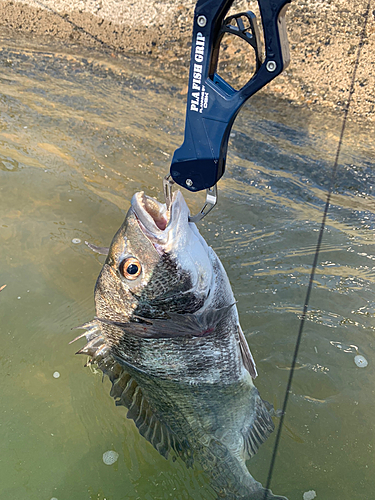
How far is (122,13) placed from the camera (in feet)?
21.5

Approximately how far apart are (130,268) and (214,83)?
991mm

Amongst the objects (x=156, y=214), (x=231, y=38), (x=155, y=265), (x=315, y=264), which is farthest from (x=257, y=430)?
(x=231, y=38)

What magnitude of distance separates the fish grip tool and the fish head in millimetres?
176

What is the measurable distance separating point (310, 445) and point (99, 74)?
6.28 metres

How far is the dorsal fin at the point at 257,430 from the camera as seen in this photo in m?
2.39

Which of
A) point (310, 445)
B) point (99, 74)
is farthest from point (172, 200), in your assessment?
point (99, 74)

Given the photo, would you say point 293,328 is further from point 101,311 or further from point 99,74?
point 99,74

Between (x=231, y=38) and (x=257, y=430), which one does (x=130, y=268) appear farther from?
(x=231, y=38)

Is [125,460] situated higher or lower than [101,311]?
lower

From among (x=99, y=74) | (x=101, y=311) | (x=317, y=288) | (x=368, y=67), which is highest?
(x=368, y=67)

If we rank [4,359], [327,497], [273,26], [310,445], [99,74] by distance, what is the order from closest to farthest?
[273,26] < [327,497] < [310,445] < [4,359] < [99,74]

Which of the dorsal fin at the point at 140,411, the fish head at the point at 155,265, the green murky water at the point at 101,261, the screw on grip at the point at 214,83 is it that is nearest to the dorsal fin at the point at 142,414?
the dorsal fin at the point at 140,411

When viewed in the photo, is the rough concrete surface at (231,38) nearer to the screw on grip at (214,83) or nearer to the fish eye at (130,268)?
the screw on grip at (214,83)

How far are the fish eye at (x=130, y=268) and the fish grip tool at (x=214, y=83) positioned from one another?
42 centimetres
